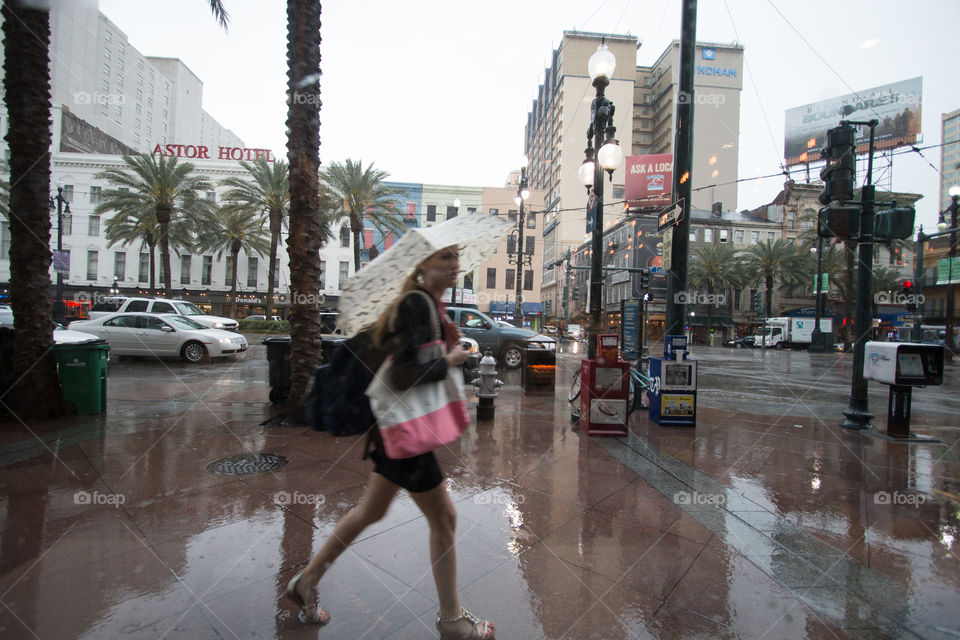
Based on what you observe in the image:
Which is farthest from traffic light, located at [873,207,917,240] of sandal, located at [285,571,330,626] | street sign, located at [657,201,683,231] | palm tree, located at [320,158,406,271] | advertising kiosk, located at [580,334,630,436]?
palm tree, located at [320,158,406,271]

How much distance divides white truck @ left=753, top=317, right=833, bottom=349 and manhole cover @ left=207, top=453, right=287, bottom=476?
142 ft

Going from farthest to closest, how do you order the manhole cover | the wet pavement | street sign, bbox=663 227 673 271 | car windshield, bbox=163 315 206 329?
car windshield, bbox=163 315 206 329, street sign, bbox=663 227 673 271, the manhole cover, the wet pavement

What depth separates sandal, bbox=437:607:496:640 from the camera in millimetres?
2148

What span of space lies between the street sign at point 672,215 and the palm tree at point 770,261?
42265 mm

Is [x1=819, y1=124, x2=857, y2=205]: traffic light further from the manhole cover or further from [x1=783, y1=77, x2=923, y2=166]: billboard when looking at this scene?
[x1=783, y1=77, x2=923, y2=166]: billboard

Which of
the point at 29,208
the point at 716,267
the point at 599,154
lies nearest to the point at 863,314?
the point at 599,154

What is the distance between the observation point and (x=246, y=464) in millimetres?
4566

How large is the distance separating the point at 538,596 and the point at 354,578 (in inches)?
41.4

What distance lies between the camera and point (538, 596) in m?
2.55

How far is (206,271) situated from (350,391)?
51321mm

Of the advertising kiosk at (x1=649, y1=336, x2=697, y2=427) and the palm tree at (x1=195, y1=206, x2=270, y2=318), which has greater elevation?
the palm tree at (x1=195, y1=206, x2=270, y2=318)

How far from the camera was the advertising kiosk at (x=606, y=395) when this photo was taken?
6.03 meters

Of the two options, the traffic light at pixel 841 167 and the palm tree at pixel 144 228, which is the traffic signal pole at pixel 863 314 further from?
the palm tree at pixel 144 228

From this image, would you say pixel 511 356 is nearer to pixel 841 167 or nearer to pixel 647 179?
pixel 841 167
